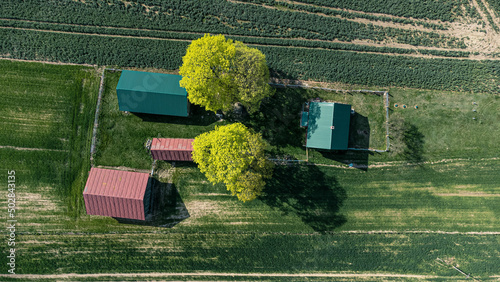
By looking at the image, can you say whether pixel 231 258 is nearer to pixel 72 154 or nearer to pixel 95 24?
pixel 72 154

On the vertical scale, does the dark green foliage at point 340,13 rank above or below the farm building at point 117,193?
above

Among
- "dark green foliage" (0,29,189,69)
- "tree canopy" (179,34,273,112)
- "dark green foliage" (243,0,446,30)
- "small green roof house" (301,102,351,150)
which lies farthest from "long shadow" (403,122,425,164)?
"dark green foliage" (0,29,189,69)

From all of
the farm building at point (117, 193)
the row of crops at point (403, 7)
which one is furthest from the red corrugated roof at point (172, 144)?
the row of crops at point (403, 7)

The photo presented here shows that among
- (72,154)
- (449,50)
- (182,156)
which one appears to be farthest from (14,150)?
(449,50)

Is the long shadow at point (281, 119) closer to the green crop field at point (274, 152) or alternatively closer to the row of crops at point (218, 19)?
the green crop field at point (274, 152)

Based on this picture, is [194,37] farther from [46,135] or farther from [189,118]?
[46,135]

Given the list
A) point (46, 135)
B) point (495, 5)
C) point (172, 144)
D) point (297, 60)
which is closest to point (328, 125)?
point (297, 60)
